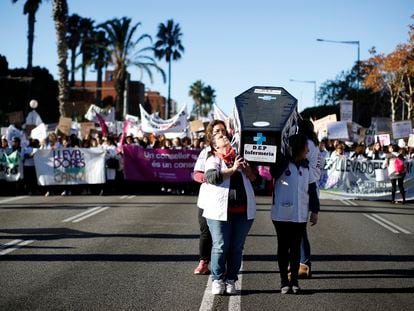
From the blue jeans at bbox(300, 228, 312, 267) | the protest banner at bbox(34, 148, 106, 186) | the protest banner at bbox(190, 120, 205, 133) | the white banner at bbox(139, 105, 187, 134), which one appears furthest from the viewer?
the protest banner at bbox(190, 120, 205, 133)

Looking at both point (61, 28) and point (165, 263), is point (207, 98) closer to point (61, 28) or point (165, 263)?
point (61, 28)

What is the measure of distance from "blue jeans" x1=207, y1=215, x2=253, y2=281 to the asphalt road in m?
0.28

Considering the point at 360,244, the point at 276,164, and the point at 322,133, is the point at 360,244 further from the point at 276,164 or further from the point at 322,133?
the point at 322,133

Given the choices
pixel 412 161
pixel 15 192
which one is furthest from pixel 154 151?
pixel 412 161

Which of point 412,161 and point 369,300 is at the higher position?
point 412,161

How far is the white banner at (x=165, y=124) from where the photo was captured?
25.3m

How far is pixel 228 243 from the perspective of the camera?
259 inches

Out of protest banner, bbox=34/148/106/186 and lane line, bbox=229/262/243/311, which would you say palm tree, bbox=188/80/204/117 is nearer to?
protest banner, bbox=34/148/106/186

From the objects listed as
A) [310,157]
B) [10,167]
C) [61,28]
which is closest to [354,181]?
[10,167]

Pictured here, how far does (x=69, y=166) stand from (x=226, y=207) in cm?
1322

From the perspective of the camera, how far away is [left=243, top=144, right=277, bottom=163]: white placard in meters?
6.01

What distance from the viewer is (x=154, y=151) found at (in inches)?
786

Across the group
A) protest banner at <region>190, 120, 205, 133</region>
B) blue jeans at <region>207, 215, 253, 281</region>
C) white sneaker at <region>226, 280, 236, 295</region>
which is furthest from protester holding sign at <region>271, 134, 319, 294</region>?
protest banner at <region>190, 120, 205, 133</region>

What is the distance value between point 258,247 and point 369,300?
3.19m
